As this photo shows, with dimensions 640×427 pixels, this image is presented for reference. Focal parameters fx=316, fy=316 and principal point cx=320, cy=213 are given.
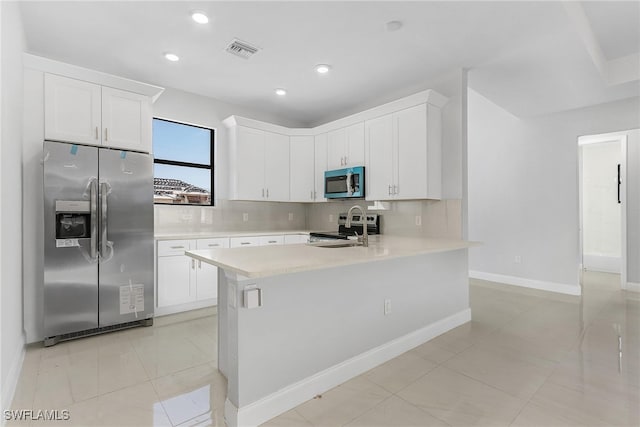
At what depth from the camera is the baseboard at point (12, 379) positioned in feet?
6.07

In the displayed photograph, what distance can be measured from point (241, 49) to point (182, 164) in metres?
1.85

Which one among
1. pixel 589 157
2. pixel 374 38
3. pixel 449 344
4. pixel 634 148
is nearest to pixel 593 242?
pixel 589 157

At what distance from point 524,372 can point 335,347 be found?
1369 mm

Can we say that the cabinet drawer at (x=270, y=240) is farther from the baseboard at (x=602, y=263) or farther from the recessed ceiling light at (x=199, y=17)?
the baseboard at (x=602, y=263)

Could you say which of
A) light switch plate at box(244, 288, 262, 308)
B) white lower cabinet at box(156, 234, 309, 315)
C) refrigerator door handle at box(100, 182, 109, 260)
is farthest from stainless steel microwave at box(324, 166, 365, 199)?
refrigerator door handle at box(100, 182, 109, 260)

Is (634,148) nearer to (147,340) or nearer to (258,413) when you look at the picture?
(258,413)

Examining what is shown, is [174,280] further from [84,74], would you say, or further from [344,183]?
[344,183]

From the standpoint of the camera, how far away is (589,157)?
240 inches

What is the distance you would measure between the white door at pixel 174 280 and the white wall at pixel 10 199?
1.12m

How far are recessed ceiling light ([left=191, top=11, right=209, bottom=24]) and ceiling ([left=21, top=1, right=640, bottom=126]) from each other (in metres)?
0.05

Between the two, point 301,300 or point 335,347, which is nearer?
point 301,300

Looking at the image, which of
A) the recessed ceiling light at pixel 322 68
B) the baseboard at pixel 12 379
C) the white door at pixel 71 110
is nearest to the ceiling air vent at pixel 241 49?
the recessed ceiling light at pixel 322 68

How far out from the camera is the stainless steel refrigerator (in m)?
2.72

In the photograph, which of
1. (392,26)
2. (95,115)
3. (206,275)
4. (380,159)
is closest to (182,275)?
(206,275)
